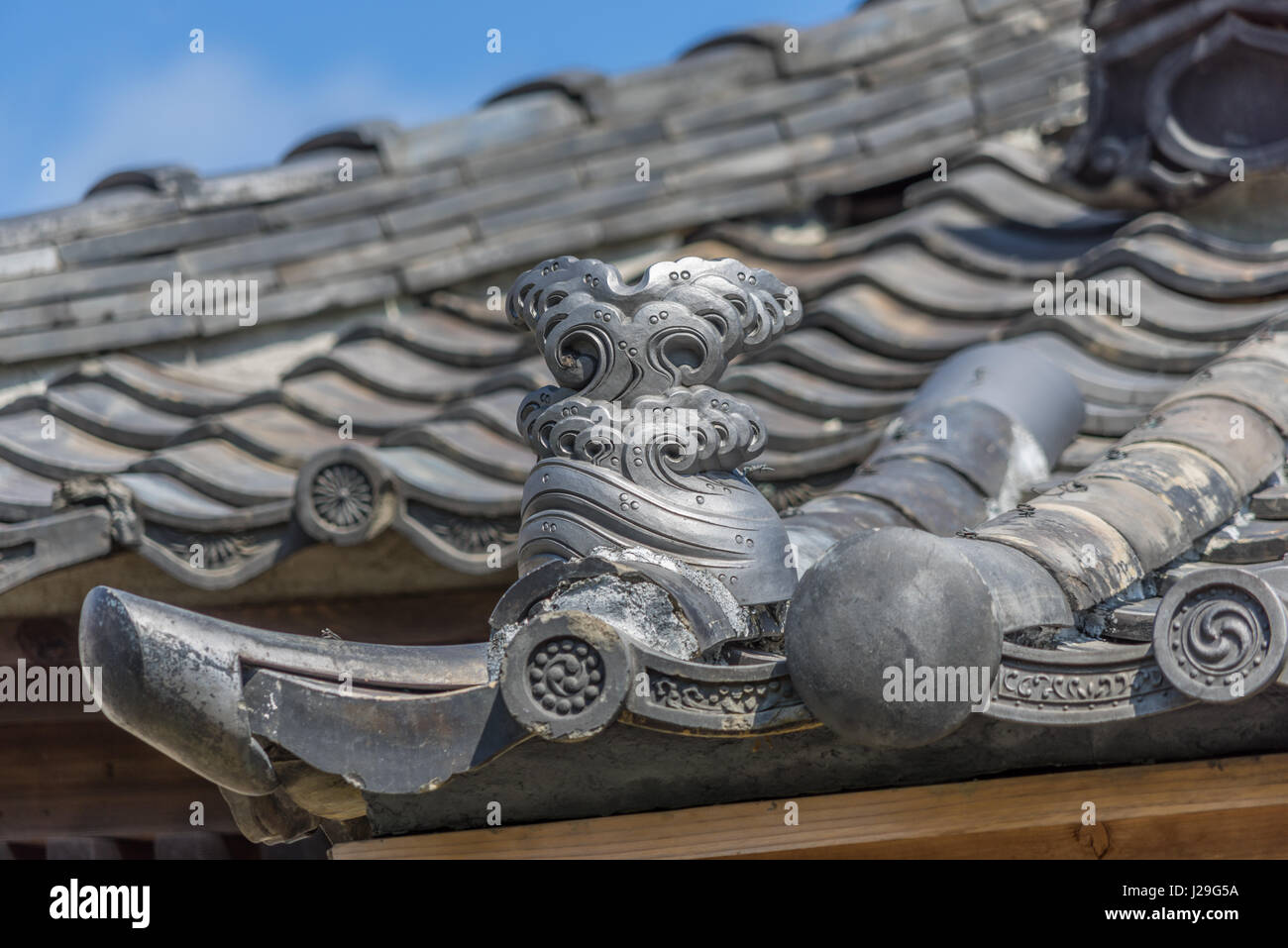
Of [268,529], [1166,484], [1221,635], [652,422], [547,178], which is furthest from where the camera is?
[547,178]

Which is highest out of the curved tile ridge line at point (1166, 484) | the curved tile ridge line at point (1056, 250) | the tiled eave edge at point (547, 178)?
the tiled eave edge at point (547, 178)

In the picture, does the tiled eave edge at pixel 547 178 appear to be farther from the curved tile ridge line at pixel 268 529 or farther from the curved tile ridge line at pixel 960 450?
the curved tile ridge line at pixel 960 450

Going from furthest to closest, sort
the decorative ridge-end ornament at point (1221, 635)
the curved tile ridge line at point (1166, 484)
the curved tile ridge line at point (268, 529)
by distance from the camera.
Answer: the curved tile ridge line at point (268, 529)
the curved tile ridge line at point (1166, 484)
the decorative ridge-end ornament at point (1221, 635)

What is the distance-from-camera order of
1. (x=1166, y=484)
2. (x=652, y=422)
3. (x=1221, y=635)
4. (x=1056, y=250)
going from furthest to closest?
(x=1056, y=250)
(x=1166, y=484)
(x=652, y=422)
(x=1221, y=635)

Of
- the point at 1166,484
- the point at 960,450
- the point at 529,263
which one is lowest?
the point at 1166,484

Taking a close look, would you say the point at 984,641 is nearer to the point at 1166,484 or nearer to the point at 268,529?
the point at 1166,484

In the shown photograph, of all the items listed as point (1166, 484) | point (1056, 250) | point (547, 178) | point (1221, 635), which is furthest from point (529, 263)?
point (1221, 635)

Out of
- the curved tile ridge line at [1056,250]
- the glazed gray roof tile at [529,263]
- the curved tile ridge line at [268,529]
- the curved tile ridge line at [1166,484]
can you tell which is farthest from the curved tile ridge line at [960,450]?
the curved tile ridge line at [268,529]

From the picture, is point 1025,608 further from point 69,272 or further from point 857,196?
point 69,272

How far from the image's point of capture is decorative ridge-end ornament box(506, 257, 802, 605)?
108 inches

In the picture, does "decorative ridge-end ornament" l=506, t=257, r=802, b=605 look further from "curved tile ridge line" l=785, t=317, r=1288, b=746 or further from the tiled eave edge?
the tiled eave edge

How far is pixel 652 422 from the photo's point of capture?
2.84 meters

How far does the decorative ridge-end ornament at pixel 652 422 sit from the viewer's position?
108 inches

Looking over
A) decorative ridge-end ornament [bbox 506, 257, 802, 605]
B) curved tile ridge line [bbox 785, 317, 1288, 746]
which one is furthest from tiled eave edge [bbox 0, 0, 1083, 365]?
curved tile ridge line [bbox 785, 317, 1288, 746]
